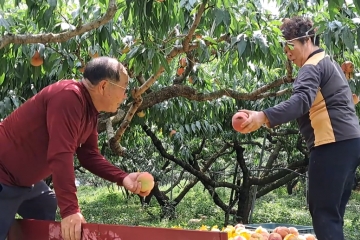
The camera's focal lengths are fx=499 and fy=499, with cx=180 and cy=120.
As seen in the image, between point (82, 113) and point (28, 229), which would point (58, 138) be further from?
point (28, 229)

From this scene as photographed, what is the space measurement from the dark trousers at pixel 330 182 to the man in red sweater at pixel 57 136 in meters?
0.87

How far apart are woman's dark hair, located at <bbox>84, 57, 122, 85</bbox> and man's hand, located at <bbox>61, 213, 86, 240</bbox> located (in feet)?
1.84

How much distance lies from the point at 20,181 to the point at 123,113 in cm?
246

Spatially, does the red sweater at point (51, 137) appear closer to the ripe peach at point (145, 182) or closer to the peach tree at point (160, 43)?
the ripe peach at point (145, 182)

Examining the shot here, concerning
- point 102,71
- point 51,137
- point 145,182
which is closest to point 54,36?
point 102,71

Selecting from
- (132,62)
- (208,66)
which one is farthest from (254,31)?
(208,66)

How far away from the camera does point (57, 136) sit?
73.3 inches

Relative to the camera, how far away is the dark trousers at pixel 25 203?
6.68 ft

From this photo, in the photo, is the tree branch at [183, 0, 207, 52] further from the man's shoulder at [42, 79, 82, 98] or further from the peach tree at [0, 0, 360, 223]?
the man's shoulder at [42, 79, 82, 98]

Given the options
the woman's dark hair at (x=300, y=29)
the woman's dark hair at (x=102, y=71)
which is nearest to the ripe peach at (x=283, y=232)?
the woman's dark hair at (x=300, y=29)

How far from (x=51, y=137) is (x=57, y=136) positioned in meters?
0.03

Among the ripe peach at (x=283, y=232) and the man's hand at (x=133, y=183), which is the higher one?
the man's hand at (x=133, y=183)

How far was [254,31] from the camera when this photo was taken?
305 cm

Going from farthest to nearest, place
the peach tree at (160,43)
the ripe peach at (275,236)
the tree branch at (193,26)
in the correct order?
the ripe peach at (275,236) → the tree branch at (193,26) → the peach tree at (160,43)
